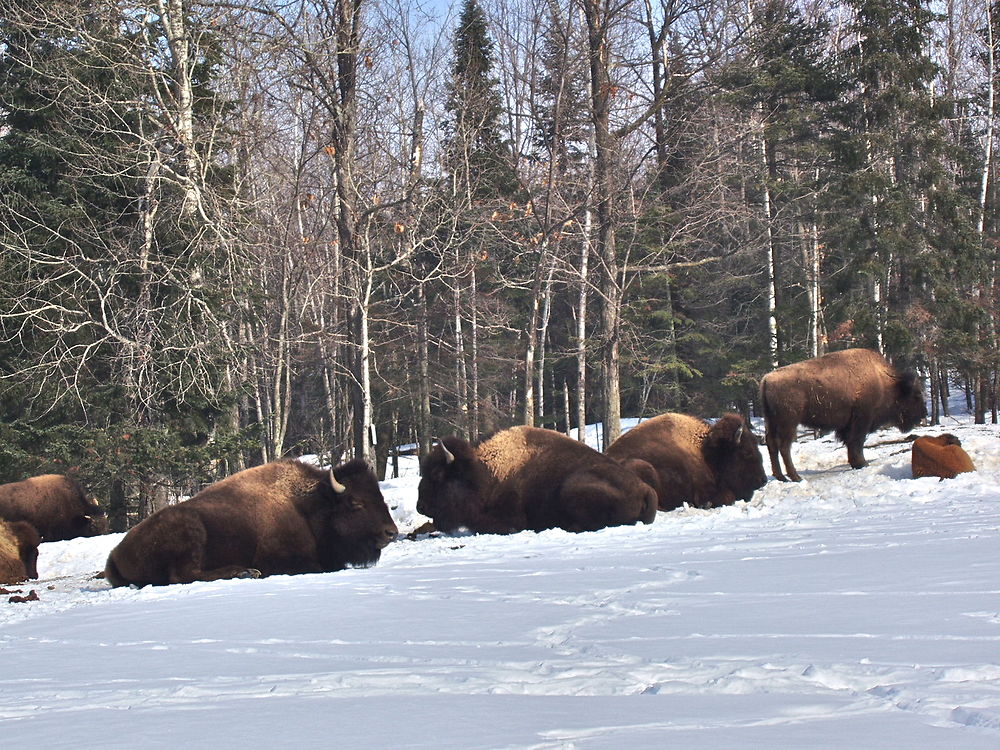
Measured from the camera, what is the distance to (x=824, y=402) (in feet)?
49.8

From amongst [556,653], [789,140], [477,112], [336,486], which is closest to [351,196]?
[477,112]

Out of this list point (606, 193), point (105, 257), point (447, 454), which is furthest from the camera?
point (606, 193)

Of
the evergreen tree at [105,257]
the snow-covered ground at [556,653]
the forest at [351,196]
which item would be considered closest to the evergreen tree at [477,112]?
the forest at [351,196]

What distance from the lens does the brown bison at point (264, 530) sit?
827 cm

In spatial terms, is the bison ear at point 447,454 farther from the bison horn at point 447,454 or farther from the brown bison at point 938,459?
the brown bison at point 938,459

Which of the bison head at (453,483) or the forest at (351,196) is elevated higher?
the forest at (351,196)

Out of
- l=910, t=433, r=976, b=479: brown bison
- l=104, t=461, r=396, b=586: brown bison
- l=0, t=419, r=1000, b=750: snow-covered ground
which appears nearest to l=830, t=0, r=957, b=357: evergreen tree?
l=910, t=433, r=976, b=479: brown bison

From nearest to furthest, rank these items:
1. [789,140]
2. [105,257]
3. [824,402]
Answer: [824,402] < [105,257] < [789,140]

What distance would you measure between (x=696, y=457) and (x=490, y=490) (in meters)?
3.11

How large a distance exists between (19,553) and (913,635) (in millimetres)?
9960

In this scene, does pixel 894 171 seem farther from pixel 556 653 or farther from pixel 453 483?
pixel 556 653

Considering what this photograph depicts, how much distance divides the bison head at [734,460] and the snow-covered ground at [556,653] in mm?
5008

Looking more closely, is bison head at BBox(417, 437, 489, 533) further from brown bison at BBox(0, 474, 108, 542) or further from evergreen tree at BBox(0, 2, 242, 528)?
brown bison at BBox(0, 474, 108, 542)

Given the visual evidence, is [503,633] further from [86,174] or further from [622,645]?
[86,174]
